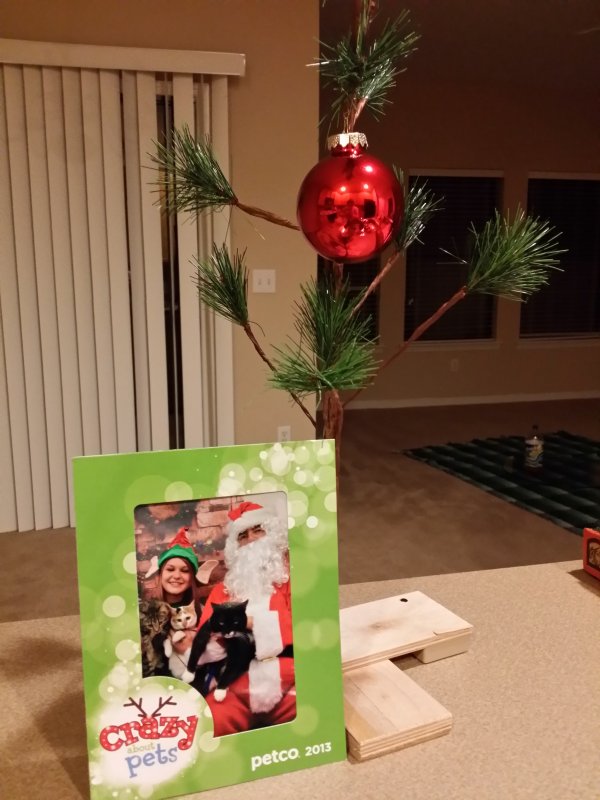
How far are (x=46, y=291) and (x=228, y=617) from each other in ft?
9.35

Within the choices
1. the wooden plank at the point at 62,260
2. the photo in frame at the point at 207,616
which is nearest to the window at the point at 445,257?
the wooden plank at the point at 62,260

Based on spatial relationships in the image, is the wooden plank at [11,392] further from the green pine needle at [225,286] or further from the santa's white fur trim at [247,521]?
the santa's white fur trim at [247,521]

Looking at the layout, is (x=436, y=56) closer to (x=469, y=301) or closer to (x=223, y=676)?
(x=469, y=301)

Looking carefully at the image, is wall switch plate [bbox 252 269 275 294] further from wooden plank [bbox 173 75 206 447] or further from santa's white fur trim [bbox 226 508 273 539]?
santa's white fur trim [bbox 226 508 273 539]

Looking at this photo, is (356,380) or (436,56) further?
(436,56)

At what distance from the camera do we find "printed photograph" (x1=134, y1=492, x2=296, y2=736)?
625 millimetres

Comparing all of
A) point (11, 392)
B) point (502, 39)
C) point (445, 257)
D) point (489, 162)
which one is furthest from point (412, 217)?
point (489, 162)

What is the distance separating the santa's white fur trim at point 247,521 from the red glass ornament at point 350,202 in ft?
1.00

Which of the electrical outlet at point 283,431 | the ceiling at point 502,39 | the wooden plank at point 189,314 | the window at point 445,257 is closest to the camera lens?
the wooden plank at point 189,314

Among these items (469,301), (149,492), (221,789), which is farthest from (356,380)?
(469,301)

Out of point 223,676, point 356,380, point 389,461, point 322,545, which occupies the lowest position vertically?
point 389,461

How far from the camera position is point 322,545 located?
26.5 inches

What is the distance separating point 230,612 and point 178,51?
299cm

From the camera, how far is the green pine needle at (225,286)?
83 centimetres
